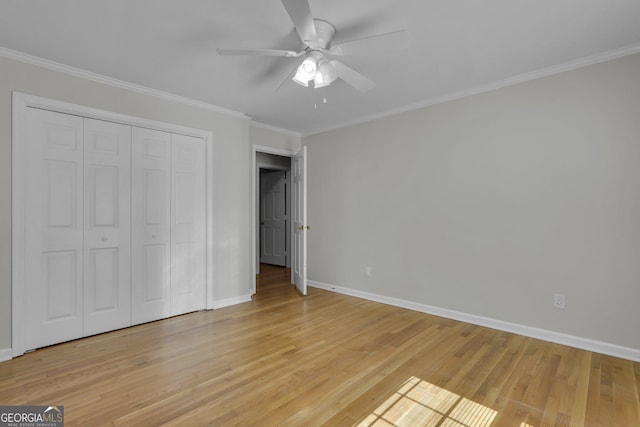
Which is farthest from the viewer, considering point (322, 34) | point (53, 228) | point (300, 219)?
point (300, 219)

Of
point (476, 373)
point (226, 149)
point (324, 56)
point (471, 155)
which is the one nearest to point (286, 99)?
point (226, 149)

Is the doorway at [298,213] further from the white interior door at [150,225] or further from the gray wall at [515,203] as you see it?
the white interior door at [150,225]

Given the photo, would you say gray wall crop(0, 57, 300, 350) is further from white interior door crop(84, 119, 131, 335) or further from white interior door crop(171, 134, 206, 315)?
white interior door crop(84, 119, 131, 335)

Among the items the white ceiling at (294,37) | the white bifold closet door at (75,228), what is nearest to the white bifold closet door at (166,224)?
the white bifold closet door at (75,228)

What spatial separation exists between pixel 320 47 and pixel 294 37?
0.24m

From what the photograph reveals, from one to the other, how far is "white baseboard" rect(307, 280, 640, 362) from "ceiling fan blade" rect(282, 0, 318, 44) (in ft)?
10.3

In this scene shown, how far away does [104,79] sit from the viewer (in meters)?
3.05

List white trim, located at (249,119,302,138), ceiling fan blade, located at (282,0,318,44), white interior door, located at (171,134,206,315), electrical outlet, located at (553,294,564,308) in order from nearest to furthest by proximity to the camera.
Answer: ceiling fan blade, located at (282,0,318,44)
electrical outlet, located at (553,294,564,308)
white interior door, located at (171,134,206,315)
white trim, located at (249,119,302,138)

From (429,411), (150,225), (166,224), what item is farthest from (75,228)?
(429,411)

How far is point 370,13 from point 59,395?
128 inches

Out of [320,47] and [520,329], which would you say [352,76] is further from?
[520,329]

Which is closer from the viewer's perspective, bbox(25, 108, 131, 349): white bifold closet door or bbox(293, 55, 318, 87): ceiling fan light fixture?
bbox(293, 55, 318, 87): ceiling fan light fixture

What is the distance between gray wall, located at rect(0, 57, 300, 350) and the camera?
2586mm

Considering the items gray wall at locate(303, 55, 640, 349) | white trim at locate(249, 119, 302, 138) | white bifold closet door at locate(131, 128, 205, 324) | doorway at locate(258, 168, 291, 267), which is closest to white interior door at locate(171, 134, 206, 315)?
white bifold closet door at locate(131, 128, 205, 324)
